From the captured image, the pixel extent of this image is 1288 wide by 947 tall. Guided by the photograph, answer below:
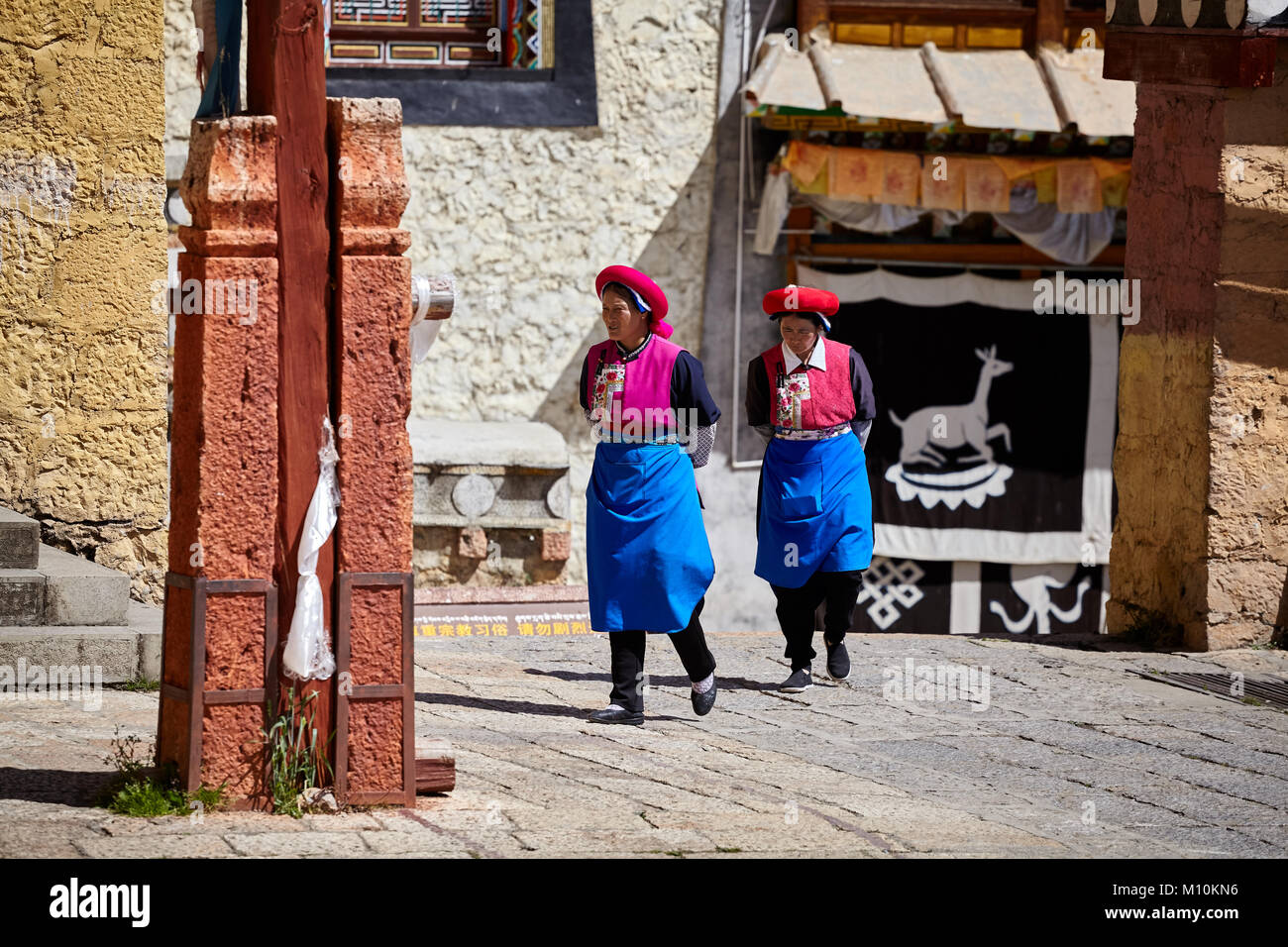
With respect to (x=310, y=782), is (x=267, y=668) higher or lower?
higher

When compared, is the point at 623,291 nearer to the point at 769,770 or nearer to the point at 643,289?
the point at 643,289

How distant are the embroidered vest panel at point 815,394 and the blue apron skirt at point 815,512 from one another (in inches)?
3.6

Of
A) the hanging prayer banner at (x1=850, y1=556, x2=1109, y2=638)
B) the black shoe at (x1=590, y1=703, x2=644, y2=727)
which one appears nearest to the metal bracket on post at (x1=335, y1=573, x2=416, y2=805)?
the black shoe at (x1=590, y1=703, x2=644, y2=727)

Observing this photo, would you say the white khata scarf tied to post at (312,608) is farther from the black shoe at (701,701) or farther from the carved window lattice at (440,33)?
the carved window lattice at (440,33)

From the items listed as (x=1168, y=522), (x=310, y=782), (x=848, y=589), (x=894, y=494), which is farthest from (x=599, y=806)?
(x=894, y=494)

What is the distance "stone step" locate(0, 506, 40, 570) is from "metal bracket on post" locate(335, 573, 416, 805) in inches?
104

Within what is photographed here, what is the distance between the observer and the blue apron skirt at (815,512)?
7.63 metres

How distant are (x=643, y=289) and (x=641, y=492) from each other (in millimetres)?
760

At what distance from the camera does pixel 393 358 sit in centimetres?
507

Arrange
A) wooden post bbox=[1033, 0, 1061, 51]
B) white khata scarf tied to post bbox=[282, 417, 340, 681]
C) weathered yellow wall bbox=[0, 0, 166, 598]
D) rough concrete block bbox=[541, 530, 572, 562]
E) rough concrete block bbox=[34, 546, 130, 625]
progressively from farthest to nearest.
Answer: wooden post bbox=[1033, 0, 1061, 51]
rough concrete block bbox=[541, 530, 572, 562]
weathered yellow wall bbox=[0, 0, 166, 598]
rough concrete block bbox=[34, 546, 130, 625]
white khata scarf tied to post bbox=[282, 417, 340, 681]

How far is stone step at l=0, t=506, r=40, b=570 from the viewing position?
7117 mm

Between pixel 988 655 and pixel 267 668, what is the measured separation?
459 centimetres

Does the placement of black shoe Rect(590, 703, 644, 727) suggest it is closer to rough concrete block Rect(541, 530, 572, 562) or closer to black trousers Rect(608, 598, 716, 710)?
black trousers Rect(608, 598, 716, 710)

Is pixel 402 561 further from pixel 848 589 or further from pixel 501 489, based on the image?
pixel 501 489
